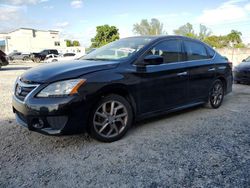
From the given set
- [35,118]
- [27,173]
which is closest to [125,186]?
[27,173]

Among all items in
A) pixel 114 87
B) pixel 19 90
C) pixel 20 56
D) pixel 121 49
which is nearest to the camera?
pixel 19 90

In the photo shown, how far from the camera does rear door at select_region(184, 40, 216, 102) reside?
4.89 meters

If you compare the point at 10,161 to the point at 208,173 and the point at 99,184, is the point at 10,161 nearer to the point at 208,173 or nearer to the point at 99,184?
the point at 99,184

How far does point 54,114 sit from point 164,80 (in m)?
1.93

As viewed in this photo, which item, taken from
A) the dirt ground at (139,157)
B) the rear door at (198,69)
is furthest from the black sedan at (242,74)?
the dirt ground at (139,157)

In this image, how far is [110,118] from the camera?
3.70 metres

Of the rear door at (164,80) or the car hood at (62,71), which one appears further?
the rear door at (164,80)

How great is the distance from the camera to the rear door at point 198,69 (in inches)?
193

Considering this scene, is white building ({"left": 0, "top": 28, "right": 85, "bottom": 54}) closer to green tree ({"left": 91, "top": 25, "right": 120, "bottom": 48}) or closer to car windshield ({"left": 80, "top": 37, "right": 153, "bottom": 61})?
green tree ({"left": 91, "top": 25, "right": 120, "bottom": 48})

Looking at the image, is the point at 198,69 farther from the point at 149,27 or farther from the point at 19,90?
the point at 149,27

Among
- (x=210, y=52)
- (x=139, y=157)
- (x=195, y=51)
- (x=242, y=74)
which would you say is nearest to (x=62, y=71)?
(x=139, y=157)

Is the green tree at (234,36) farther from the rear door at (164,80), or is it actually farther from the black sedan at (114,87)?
the rear door at (164,80)

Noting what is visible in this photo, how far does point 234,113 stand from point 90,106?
3320 millimetres

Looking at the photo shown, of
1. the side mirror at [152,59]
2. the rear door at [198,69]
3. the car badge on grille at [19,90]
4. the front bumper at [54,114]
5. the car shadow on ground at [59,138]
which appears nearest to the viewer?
the front bumper at [54,114]
